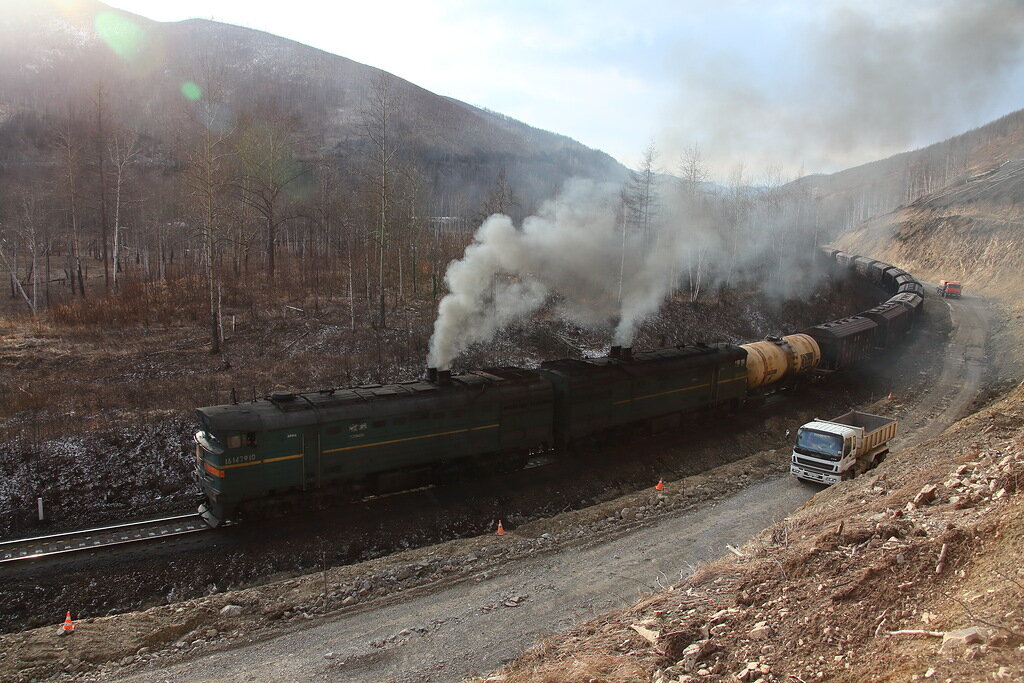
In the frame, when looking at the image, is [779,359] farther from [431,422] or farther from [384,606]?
[384,606]

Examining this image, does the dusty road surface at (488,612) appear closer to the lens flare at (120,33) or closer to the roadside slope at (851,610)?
→ the roadside slope at (851,610)

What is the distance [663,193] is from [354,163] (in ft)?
230

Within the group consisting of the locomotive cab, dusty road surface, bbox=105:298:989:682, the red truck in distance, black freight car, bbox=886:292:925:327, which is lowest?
dusty road surface, bbox=105:298:989:682

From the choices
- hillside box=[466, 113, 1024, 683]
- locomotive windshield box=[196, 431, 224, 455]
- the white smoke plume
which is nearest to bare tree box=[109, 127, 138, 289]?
the white smoke plume

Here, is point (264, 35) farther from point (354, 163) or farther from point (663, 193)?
point (663, 193)

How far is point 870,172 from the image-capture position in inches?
6934

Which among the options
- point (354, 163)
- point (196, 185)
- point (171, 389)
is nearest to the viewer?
point (171, 389)

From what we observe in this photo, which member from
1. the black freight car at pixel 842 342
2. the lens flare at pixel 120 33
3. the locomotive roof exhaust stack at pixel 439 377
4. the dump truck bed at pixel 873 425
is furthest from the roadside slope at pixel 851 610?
the lens flare at pixel 120 33

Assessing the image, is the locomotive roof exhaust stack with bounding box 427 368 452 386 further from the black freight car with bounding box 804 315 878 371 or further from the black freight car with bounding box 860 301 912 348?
the black freight car with bounding box 860 301 912 348

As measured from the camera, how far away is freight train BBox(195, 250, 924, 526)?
1520 centimetres

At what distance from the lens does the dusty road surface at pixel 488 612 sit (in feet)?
33.0

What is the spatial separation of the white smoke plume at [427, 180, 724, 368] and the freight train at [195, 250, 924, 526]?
2.36m

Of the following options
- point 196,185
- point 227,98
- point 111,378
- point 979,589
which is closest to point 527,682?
point 979,589

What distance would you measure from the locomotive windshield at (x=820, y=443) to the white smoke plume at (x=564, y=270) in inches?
343
